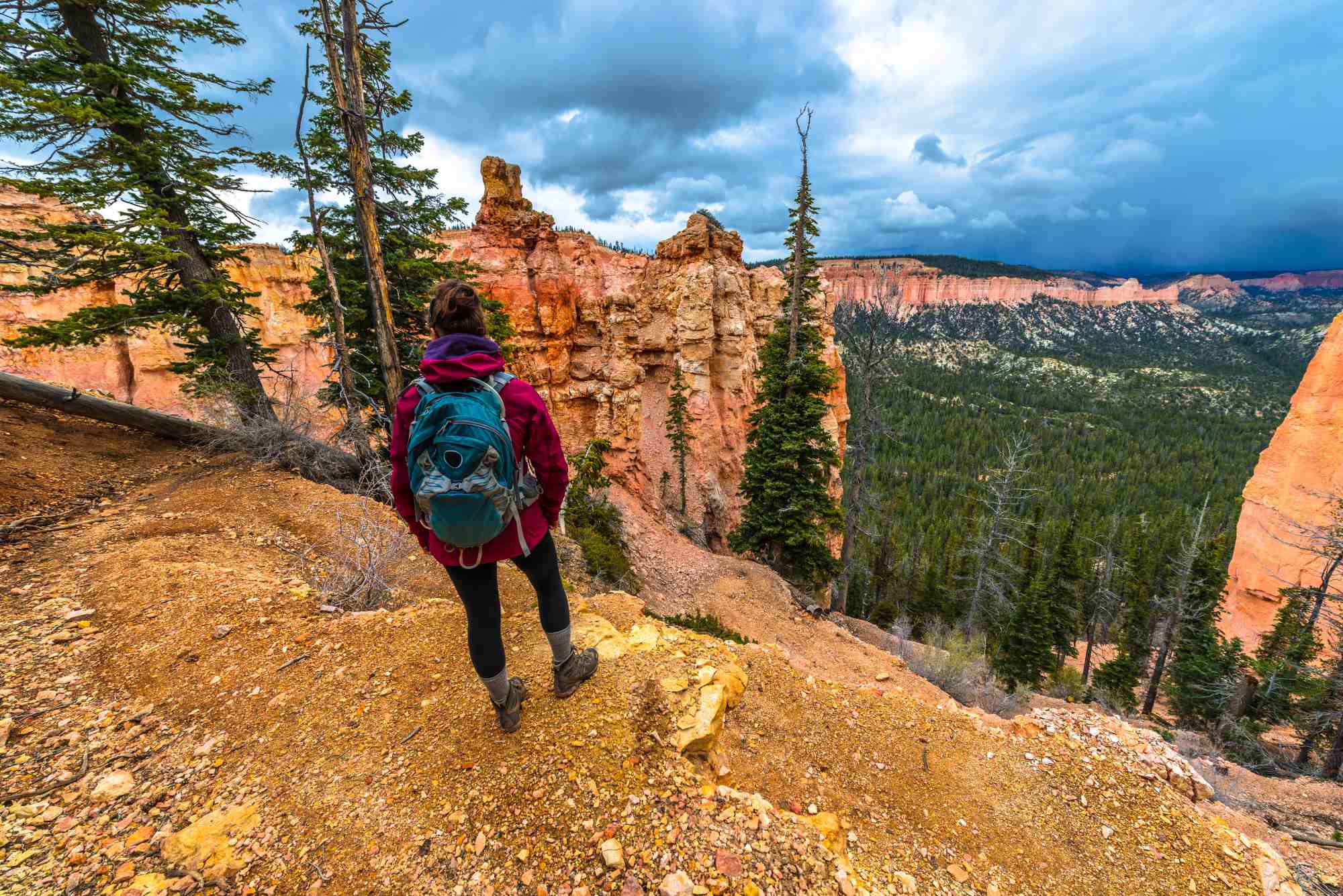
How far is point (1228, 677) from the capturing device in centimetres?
1727

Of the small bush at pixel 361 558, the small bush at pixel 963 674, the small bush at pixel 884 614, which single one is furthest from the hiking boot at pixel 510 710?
the small bush at pixel 884 614

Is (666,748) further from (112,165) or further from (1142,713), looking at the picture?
(1142,713)

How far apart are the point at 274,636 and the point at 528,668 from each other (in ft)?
6.35

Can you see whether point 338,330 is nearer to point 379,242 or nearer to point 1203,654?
point 379,242

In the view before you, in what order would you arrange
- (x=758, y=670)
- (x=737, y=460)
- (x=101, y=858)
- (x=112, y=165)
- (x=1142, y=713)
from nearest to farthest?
(x=101, y=858) < (x=758, y=670) < (x=112, y=165) < (x=1142, y=713) < (x=737, y=460)

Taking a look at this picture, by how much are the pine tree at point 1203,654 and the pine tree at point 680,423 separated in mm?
21171

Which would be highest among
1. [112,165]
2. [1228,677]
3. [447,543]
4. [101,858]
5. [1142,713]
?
[112,165]

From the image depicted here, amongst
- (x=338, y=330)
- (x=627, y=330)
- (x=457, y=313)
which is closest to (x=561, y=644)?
(x=457, y=313)

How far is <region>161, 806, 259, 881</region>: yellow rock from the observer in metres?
1.98

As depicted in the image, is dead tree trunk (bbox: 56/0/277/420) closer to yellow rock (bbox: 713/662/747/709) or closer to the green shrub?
the green shrub

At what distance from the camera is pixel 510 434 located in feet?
7.48

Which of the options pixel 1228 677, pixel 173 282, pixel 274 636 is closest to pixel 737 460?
pixel 1228 677

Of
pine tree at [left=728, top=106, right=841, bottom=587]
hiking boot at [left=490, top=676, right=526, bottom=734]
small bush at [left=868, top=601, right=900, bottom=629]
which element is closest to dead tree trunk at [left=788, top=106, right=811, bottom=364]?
pine tree at [left=728, top=106, right=841, bottom=587]

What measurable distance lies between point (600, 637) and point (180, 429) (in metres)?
7.83
